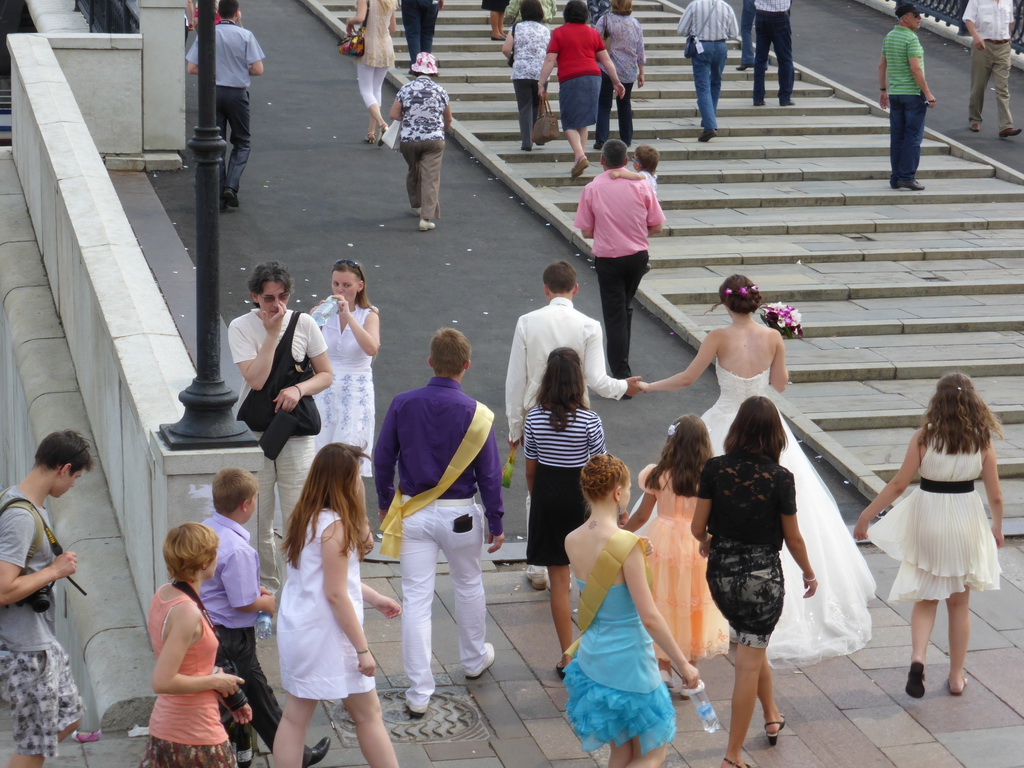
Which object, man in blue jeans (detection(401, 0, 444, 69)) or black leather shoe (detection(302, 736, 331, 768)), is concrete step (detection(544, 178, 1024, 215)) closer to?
man in blue jeans (detection(401, 0, 444, 69))

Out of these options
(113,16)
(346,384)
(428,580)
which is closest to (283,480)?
(346,384)

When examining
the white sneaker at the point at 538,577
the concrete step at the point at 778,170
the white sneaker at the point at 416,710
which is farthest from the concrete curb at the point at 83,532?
the concrete step at the point at 778,170

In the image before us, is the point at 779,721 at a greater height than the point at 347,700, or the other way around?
the point at 347,700

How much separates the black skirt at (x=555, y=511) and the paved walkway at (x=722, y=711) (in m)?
0.61

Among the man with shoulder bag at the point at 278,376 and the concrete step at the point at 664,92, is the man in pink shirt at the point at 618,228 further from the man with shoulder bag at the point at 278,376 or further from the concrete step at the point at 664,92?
the concrete step at the point at 664,92

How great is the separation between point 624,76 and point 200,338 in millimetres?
→ 10806

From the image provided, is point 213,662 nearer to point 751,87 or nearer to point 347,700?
point 347,700

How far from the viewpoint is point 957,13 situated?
22.4 m

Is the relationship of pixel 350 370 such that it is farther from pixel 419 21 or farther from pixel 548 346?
pixel 419 21

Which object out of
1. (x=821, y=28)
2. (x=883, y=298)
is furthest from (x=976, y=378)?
(x=821, y=28)

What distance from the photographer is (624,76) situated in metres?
16.0

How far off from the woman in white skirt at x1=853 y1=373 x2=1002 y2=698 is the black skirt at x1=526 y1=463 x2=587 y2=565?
158cm

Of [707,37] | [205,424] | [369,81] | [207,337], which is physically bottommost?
[205,424]

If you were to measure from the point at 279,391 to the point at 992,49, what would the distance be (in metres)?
13.8
